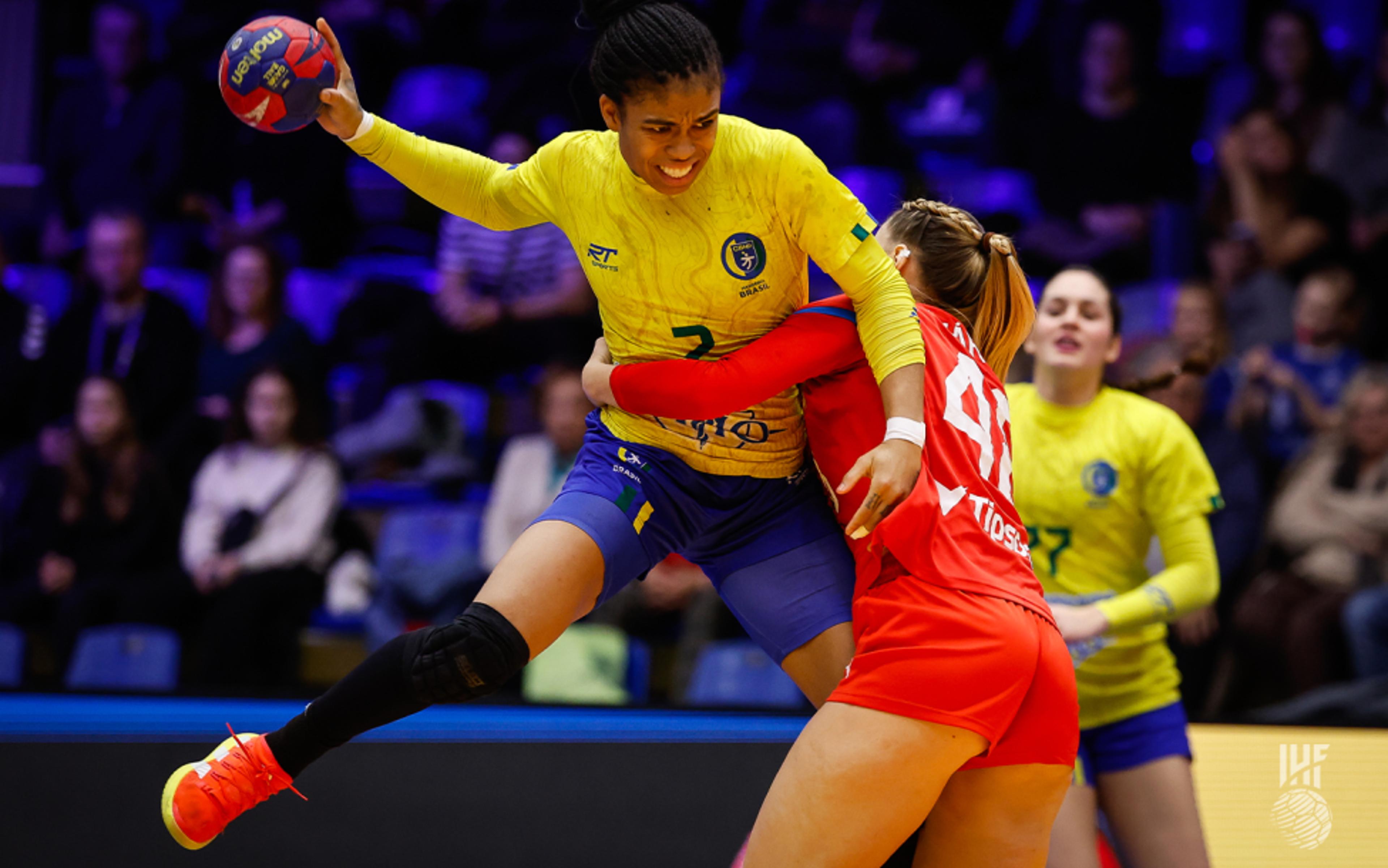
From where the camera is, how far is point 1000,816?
1910 millimetres

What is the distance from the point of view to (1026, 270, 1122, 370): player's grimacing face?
2.89m

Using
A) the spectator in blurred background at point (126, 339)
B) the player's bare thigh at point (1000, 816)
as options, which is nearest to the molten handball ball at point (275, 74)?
the player's bare thigh at point (1000, 816)

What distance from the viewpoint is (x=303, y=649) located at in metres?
4.87

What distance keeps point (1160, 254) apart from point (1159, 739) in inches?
136

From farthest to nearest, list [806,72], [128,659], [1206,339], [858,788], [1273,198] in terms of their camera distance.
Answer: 1. [806,72]
2. [1273,198]
3. [1206,339]
4. [128,659]
5. [858,788]

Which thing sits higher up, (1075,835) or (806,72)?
(806,72)

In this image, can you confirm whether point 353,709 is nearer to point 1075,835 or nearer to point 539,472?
point 1075,835

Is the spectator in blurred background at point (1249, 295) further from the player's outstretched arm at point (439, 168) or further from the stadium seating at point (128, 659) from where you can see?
the stadium seating at point (128, 659)

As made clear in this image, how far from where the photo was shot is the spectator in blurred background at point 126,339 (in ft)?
18.3

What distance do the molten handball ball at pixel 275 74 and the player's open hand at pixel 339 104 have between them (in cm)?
2

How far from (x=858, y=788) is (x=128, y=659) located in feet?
12.6

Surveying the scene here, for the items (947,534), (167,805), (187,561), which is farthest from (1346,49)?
(167,805)

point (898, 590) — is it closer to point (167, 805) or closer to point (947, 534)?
point (947, 534)

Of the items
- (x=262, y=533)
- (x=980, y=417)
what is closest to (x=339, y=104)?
(x=980, y=417)
